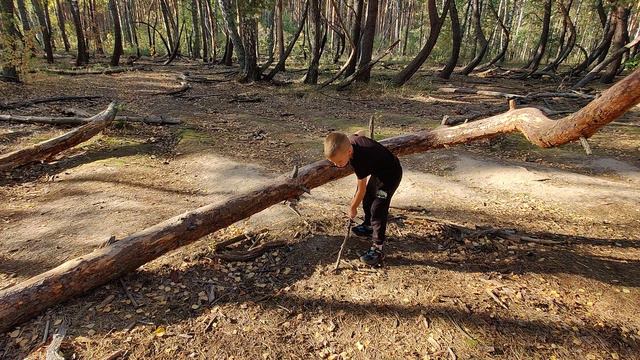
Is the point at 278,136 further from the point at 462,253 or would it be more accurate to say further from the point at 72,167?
the point at 462,253

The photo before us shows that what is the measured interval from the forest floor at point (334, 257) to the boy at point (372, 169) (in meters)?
0.40

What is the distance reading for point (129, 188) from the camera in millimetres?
6371

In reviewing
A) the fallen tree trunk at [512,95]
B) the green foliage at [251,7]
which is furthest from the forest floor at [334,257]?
the green foliage at [251,7]

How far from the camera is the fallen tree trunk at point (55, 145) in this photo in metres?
6.62

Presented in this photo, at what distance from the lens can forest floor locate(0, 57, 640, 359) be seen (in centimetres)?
327

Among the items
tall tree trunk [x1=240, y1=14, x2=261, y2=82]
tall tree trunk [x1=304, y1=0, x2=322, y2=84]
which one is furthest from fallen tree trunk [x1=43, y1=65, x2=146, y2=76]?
tall tree trunk [x1=304, y1=0, x2=322, y2=84]

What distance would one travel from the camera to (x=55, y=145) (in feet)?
23.5

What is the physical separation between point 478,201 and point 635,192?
8.28 feet

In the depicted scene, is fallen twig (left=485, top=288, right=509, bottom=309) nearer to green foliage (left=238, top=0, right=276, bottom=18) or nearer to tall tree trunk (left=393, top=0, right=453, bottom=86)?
tall tree trunk (left=393, top=0, right=453, bottom=86)

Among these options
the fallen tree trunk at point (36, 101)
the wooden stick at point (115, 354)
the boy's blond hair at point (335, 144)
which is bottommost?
the wooden stick at point (115, 354)

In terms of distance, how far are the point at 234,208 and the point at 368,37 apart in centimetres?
1281

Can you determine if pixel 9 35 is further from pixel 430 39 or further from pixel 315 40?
pixel 430 39

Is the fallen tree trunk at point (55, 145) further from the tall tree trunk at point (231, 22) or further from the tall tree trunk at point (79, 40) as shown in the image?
the tall tree trunk at point (79, 40)

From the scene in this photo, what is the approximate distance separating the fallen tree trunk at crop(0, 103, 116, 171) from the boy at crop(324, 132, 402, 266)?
617 centimetres
